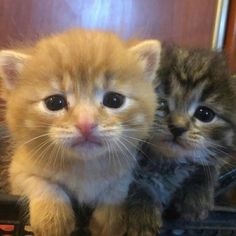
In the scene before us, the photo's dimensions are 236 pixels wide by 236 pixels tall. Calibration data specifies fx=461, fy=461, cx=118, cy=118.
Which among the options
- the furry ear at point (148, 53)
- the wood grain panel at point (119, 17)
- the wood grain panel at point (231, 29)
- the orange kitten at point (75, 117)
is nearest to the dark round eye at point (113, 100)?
the orange kitten at point (75, 117)

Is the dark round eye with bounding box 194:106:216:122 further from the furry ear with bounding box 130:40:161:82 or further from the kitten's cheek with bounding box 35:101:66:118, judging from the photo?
the kitten's cheek with bounding box 35:101:66:118

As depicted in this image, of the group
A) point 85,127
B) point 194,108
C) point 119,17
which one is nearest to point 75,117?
point 85,127

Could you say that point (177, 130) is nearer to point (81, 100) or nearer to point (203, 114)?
point (203, 114)

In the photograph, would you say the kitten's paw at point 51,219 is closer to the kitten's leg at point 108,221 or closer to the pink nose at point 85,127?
the kitten's leg at point 108,221

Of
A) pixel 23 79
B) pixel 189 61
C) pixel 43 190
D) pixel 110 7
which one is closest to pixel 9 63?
pixel 23 79

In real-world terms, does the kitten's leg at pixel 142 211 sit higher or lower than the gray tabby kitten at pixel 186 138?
lower

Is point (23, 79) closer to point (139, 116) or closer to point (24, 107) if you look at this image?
point (24, 107)
